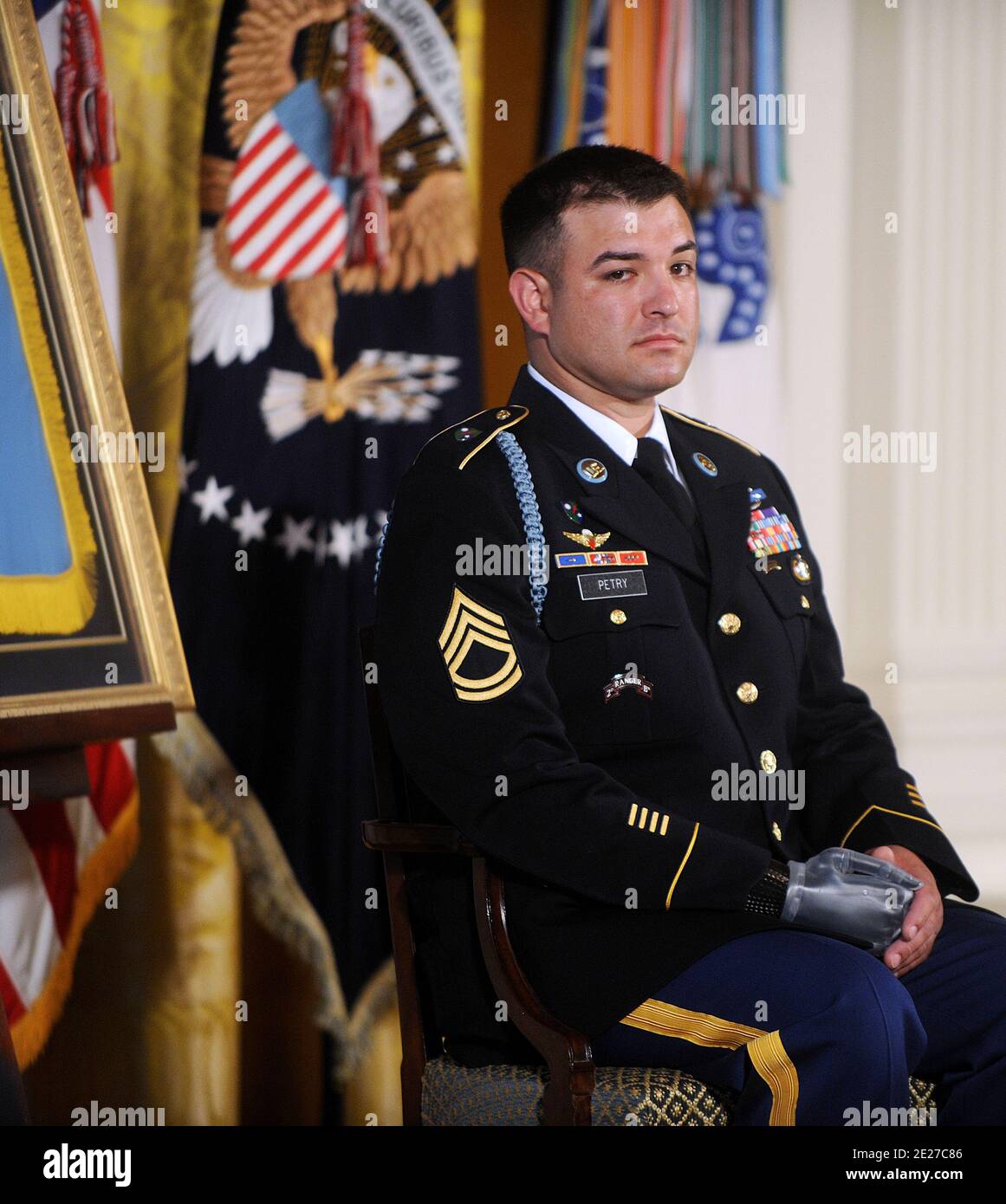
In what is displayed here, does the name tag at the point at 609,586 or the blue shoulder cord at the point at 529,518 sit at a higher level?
the blue shoulder cord at the point at 529,518

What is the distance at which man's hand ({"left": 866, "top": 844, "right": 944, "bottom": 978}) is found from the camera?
1.68m

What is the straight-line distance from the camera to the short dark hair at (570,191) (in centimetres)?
187

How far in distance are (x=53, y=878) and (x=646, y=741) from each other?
121 centimetres

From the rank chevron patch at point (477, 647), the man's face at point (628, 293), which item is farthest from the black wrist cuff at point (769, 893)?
the man's face at point (628, 293)

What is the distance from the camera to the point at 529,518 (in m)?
1.77

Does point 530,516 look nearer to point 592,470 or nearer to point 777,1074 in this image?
point 592,470

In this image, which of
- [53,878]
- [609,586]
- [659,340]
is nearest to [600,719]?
[609,586]

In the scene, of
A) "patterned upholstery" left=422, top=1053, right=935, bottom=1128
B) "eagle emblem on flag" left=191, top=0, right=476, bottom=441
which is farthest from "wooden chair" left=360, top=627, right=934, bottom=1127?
"eagle emblem on flag" left=191, top=0, right=476, bottom=441

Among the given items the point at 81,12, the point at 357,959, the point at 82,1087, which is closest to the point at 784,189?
the point at 81,12

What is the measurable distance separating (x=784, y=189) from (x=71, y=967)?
7.01 ft

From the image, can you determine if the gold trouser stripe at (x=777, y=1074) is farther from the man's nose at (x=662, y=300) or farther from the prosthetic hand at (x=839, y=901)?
the man's nose at (x=662, y=300)

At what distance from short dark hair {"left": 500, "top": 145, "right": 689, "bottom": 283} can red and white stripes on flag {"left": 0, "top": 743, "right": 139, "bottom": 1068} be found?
3.46ft

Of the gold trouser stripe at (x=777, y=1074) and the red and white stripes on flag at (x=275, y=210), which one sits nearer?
the gold trouser stripe at (x=777, y=1074)

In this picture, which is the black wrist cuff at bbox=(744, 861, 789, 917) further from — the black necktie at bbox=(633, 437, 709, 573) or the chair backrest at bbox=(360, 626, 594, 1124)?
the black necktie at bbox=(633, 437, 709, 573)
